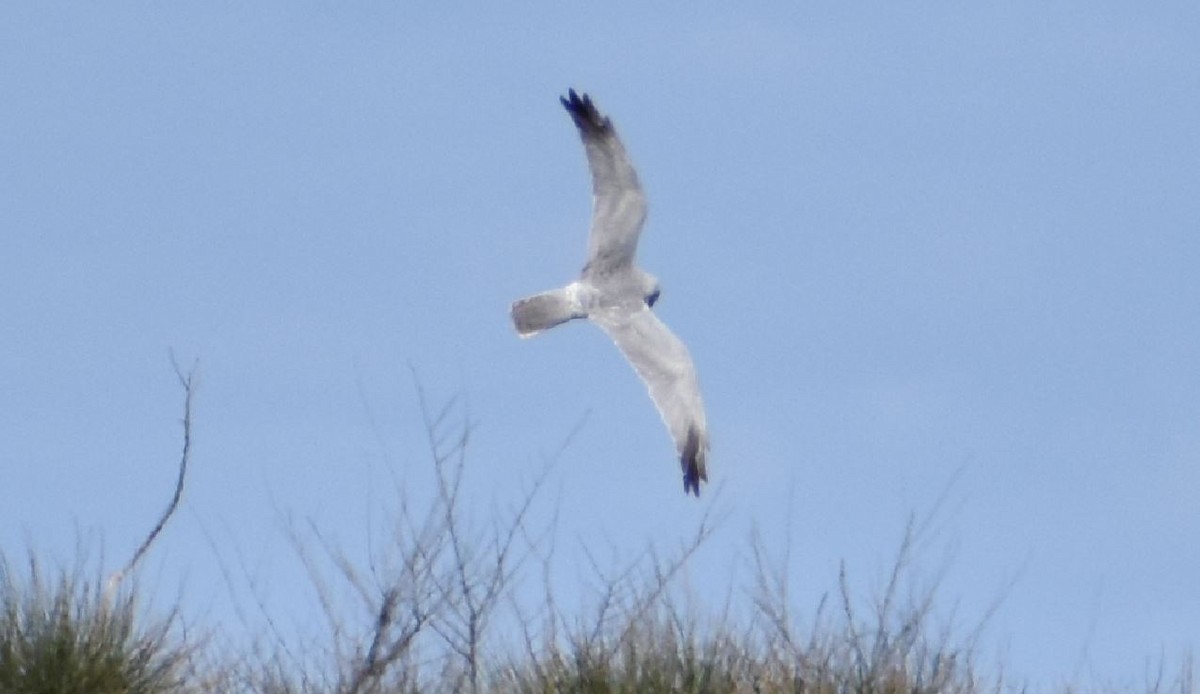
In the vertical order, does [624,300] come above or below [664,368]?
above

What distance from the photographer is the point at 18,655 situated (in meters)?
13.0

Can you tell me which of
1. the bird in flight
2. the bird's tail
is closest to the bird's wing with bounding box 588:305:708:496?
the bird in flight

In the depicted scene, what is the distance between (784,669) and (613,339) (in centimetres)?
223

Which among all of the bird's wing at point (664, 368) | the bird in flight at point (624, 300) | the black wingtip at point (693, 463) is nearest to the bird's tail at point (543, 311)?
the bird in flight at point (624, 300)

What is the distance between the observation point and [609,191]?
44.0 ft

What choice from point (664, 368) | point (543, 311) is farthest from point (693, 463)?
point (543, 311)

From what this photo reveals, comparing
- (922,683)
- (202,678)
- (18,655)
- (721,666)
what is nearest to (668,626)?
(721,666)

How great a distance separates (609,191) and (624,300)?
28.9 inches

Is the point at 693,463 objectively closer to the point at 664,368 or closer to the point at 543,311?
the point at 664,368

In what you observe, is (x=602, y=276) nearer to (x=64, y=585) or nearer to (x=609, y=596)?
(x=609, y=596)

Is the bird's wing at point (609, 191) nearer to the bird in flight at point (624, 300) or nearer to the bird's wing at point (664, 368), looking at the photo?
the bird in flight at point (624, 300)

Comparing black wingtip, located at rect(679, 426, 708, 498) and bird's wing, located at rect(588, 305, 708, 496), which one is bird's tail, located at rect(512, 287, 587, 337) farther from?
black wingtip, located at rect(679, 426, 708, 498)

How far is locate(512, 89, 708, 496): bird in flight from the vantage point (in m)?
13.4

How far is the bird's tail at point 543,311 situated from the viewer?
13008mm
